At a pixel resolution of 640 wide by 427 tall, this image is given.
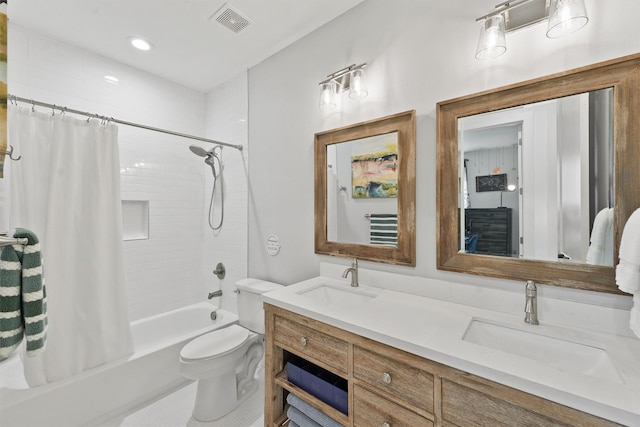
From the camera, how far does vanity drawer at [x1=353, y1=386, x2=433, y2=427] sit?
3.07 ft

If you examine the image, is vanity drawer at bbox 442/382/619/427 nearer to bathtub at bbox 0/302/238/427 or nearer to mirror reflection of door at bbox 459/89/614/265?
mirror reflection of door at bbox 459/89/614/265

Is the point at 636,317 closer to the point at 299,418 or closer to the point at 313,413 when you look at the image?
the point at 313,413

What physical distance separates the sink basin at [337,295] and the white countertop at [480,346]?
0.14ft

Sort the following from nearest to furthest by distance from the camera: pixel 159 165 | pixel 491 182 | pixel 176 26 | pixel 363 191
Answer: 1. pixel 491 182
2. pixel 363 191
3. pixel 176 26
4. pixel 159 165

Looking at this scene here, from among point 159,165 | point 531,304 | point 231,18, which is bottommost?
point 531,304

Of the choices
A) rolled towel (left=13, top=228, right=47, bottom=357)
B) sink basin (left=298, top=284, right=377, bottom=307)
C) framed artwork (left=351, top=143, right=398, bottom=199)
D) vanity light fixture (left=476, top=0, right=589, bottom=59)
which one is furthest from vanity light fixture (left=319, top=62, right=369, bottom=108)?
rolled towel (left=13, top=228, right=47, bottom=357)

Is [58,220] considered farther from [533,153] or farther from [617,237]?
[617,237]

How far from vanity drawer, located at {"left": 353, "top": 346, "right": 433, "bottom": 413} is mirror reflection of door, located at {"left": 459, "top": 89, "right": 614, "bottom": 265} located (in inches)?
24.7

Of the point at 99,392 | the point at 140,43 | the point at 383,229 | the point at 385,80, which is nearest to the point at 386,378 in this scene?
the point at 383,229

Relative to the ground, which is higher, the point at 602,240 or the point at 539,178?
the point at 539,178

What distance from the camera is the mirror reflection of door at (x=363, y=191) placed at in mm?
1520

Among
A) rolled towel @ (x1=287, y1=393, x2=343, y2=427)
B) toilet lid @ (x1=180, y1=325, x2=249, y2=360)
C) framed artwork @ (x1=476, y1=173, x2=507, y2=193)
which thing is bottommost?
rolled towel @ (x1=287, y1=393, x2=343, y2=427)

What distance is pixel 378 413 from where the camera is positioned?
3.33 feet

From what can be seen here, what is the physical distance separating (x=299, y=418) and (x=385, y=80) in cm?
180
